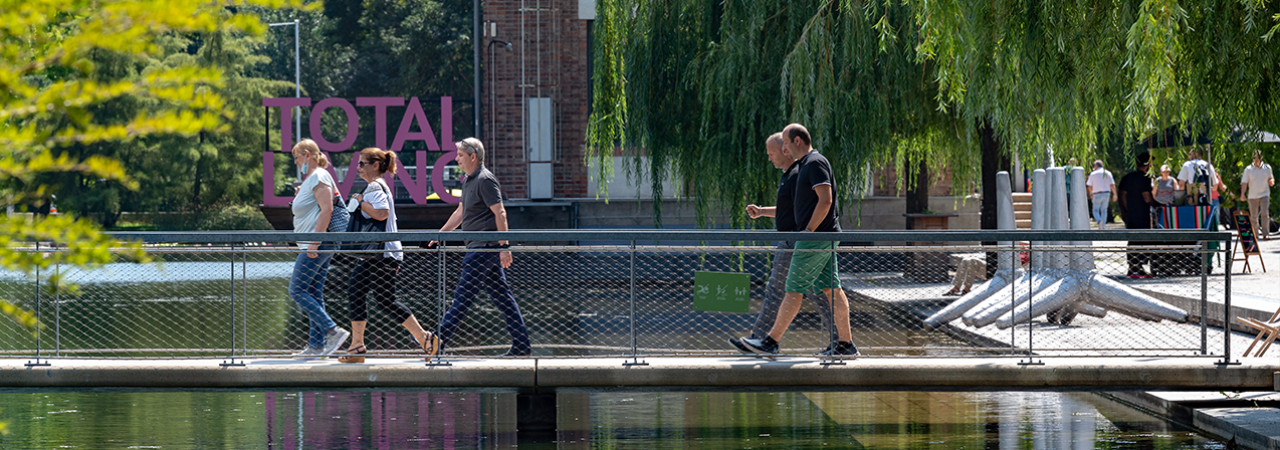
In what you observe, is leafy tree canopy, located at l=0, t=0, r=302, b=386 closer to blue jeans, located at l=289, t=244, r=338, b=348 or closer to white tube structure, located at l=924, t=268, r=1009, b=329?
blue jeans, located at l=289, t=244, r=338, b=348

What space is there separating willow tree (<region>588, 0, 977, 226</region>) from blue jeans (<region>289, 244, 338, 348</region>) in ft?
23.6

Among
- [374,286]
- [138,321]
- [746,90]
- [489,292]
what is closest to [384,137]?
[746,90]

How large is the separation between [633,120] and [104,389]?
8901mm

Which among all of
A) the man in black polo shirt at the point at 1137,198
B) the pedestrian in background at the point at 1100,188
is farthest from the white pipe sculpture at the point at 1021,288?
the pedestrian in background at the point at 1100,188

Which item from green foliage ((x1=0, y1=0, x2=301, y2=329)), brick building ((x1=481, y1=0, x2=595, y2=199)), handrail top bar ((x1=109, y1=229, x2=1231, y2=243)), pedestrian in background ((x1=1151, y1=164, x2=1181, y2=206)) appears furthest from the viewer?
brick building ((x1=481, y1=0, x2=595, y2=199))

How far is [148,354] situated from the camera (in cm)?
750

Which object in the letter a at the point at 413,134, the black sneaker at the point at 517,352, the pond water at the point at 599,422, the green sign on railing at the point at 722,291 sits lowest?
the pond water at the point at 599,422

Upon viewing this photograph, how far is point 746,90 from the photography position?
1420 centimetres

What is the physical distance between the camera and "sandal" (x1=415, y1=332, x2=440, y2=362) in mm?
7070

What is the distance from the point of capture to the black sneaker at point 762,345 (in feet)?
23.3

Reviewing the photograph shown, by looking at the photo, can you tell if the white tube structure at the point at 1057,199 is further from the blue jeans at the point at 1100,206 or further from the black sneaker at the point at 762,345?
the blue jeans at the point at 1100,206

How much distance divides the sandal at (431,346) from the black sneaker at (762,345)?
6.20ft

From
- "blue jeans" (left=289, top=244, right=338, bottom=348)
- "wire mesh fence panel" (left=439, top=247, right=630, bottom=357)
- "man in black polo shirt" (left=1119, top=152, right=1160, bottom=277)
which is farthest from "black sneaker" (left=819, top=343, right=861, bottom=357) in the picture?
"man in black polo shirt" (left=1119, top=152, right=1160, bottom=277)

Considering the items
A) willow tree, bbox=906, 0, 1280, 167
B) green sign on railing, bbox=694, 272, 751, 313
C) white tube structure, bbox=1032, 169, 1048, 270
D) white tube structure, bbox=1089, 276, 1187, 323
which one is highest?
willow tree, bbox=906, 0, 1280, 167
